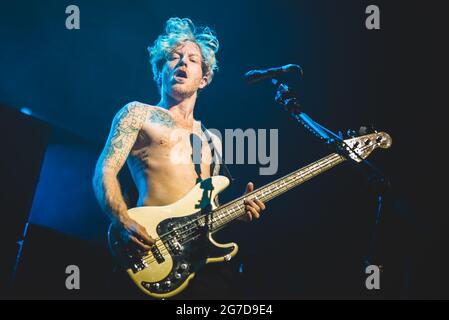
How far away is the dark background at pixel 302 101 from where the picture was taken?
3760 millimetres

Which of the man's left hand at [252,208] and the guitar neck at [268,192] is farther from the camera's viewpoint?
the man's left hand at [252,208]

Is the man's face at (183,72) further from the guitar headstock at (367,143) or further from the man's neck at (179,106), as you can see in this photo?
the guitar headstock at (367,143)

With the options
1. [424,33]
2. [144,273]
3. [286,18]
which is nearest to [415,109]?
[424,33]

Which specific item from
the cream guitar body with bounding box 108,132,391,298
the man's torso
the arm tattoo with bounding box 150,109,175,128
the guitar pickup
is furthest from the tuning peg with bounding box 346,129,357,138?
the guitar pickup

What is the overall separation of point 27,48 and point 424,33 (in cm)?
399

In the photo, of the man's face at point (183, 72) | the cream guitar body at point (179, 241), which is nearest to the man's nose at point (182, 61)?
the man's face at point (183, 72)

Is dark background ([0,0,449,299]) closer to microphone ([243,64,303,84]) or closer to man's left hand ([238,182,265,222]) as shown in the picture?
man's left hand ([238,182,265,222])

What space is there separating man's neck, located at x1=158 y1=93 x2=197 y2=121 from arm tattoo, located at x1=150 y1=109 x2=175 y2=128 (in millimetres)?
128

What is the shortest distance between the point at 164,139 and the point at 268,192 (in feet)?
3.03

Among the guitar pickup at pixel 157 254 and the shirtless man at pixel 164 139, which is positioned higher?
the shirtless man at pixel 164 139

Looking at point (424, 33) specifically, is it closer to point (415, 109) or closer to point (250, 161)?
point (415, 109)

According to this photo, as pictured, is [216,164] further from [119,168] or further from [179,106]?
[119,168]

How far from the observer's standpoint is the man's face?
3.51 m

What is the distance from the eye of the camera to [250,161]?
4.01m
